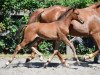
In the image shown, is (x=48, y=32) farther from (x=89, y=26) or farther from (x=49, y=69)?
(x=89, y=26)

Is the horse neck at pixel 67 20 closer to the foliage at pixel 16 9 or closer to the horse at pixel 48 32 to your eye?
the horse at pixel 48 32

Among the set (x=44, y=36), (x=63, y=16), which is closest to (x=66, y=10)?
(x=63, y=16)

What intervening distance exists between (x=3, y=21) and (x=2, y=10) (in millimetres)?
405

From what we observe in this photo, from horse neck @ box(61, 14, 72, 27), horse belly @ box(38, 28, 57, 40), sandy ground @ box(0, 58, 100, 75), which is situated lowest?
sandy ground @ box(0, 58, 100, 75)

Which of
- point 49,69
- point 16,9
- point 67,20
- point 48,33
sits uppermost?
point 16,9

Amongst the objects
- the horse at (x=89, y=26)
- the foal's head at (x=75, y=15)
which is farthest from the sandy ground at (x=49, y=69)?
the foal's head at (x=75, y=15)

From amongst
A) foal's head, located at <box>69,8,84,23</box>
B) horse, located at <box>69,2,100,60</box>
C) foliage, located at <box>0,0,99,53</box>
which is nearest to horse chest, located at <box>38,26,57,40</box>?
foal's head, located at <box>69,8,84,23</box>

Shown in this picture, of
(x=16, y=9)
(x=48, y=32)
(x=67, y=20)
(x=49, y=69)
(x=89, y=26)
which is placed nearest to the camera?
(x=49, y=69)

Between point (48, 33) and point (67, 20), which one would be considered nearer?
point (48, 33)

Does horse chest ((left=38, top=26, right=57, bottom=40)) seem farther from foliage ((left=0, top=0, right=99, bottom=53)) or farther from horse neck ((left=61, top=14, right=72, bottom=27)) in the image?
foliage ((left=0, top=0, right=99, bottom=53))

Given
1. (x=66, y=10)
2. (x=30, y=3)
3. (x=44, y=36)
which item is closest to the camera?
(x=44, y=36)

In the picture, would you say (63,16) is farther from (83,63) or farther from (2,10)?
(2,10)

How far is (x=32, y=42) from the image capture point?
1123 centimetres

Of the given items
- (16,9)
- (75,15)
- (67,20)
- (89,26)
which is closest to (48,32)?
(67,20)
